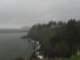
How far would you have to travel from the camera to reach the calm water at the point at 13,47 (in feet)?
6.21

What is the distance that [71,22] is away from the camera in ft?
6.73

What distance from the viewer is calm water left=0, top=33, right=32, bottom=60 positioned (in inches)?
74.5

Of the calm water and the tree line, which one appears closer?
the calm water

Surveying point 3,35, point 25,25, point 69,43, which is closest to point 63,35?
point 69,43

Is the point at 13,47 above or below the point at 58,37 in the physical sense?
below

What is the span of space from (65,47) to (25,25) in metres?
0.67

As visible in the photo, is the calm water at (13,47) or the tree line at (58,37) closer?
the calm water at (13,47)

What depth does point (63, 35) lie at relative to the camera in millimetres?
2070

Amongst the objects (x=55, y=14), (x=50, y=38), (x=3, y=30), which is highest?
(x=55, y=14)

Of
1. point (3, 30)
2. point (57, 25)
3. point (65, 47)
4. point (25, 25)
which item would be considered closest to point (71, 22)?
point (57, 25)

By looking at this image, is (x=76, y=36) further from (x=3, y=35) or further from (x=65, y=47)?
(x=3, y=35)

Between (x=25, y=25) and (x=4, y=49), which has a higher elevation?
(x=25, y=25)

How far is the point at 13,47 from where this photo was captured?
1959mm

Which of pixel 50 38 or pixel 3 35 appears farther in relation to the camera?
pixel 50 38
